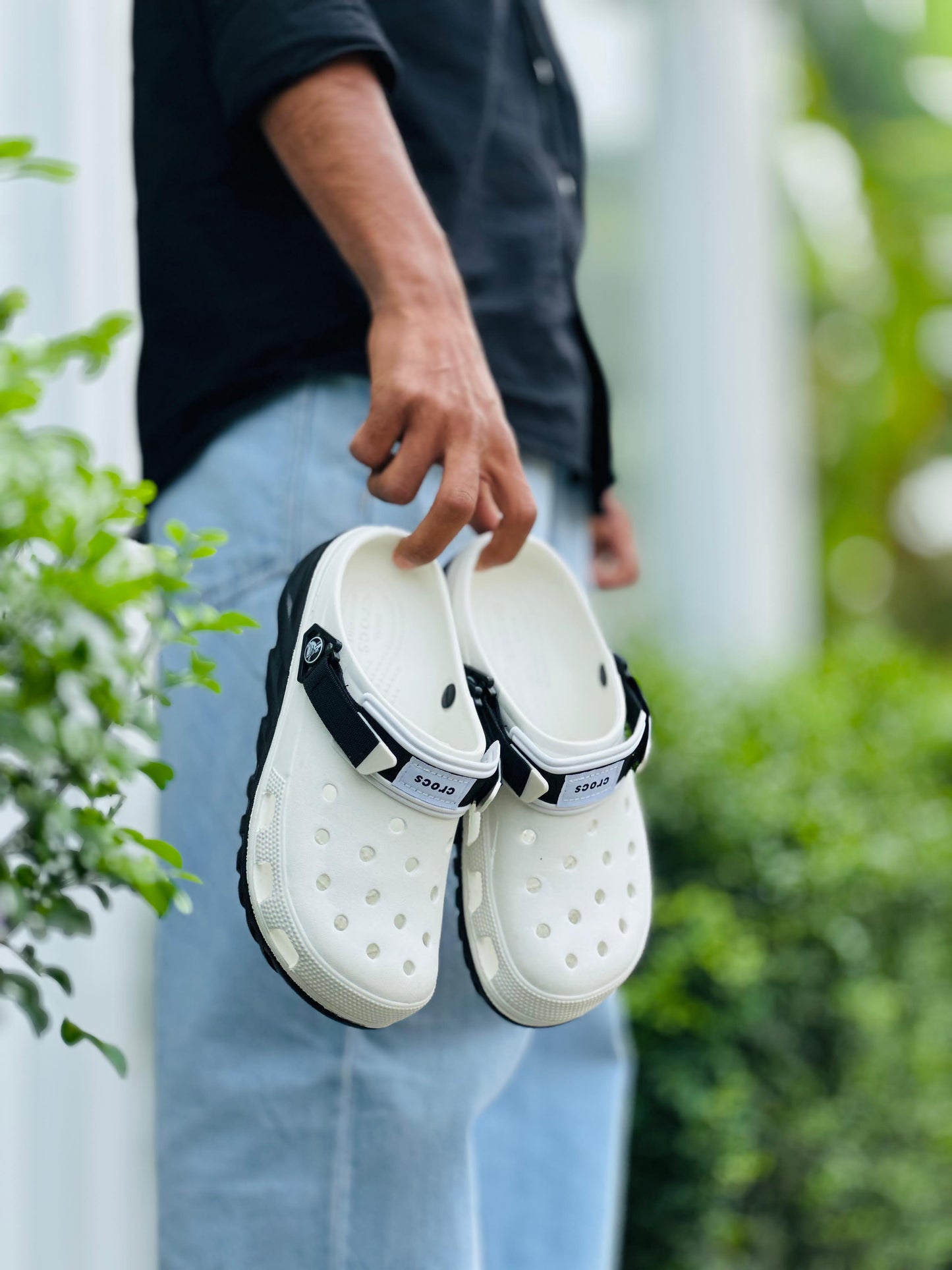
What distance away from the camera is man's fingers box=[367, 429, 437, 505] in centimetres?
83

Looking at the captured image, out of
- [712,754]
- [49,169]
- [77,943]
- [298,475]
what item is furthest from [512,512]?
[712,754]

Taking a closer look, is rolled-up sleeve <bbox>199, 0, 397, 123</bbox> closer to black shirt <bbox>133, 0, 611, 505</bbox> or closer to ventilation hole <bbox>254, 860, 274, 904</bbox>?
black shirt <bbox>133, 0, 611, 505</bbox>

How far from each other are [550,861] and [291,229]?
0.51 metres

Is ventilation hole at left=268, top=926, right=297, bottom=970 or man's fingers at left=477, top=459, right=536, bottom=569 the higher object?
man's fingers at left=477, top=459, right=536, bottom=569

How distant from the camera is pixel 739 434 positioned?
3471 millimetres

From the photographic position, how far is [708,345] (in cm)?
349

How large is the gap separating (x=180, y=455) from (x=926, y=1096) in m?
1.49

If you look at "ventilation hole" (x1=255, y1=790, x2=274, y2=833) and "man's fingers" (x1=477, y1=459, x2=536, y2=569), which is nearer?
"ventilation hole" (x1=255, y1=790, x2=274, y2=833)

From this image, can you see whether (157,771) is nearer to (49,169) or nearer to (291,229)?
(49,169)

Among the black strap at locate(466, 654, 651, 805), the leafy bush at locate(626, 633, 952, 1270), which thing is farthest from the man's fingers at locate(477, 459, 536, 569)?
the leafy bush at locate(626, 633, 952, 1270)

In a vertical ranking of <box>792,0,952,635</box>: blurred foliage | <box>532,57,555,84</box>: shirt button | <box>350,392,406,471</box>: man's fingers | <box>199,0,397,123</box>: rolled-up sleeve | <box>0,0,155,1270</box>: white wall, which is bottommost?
<box>792,0,952,635</box>: blurred foliage

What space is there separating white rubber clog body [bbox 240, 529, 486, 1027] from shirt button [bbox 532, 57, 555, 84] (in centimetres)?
51

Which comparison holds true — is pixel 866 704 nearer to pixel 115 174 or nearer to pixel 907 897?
pixel 907 897

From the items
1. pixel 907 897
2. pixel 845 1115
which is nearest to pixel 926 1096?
pixel 845 1115
